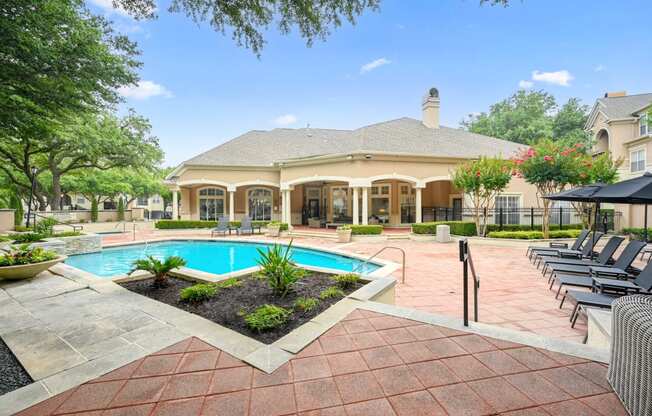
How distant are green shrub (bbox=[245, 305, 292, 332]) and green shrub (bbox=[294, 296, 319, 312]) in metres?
0.27

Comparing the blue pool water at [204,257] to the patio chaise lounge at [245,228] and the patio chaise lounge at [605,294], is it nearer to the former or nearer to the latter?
the patio chaise lounge at [245,228]

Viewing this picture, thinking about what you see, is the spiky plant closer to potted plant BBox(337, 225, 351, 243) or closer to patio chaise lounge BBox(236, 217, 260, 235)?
potted plant BBox(337, 225, 351, 243)

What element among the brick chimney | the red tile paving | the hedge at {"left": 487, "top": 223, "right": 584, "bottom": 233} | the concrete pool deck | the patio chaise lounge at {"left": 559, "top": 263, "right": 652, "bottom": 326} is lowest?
the concrete pool deck

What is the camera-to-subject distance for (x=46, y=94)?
539 cm

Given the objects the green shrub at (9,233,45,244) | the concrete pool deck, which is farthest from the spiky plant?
the green shrub at (9,233,45,244)

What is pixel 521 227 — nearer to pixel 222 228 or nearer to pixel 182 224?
pixel 222 228

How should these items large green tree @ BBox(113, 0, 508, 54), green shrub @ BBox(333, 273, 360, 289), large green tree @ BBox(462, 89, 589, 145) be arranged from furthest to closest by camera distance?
large green tree @ BBox(462, 89, 589, 145) → green shrub @ BBox(333, 273, 360, 289) → large green tree @ BBox(113, 0, 508, 54)

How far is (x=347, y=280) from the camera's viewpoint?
5480mm

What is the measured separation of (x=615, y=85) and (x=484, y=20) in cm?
3180

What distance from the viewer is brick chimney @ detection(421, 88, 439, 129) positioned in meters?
21.1

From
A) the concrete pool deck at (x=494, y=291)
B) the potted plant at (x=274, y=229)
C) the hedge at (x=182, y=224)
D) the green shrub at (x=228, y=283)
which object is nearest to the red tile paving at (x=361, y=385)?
the concrete pool deck at (x=494, y=291)

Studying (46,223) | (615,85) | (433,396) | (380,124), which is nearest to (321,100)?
(380,124)

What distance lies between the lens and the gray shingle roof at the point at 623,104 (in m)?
20.1

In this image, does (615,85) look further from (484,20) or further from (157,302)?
(157,302)
